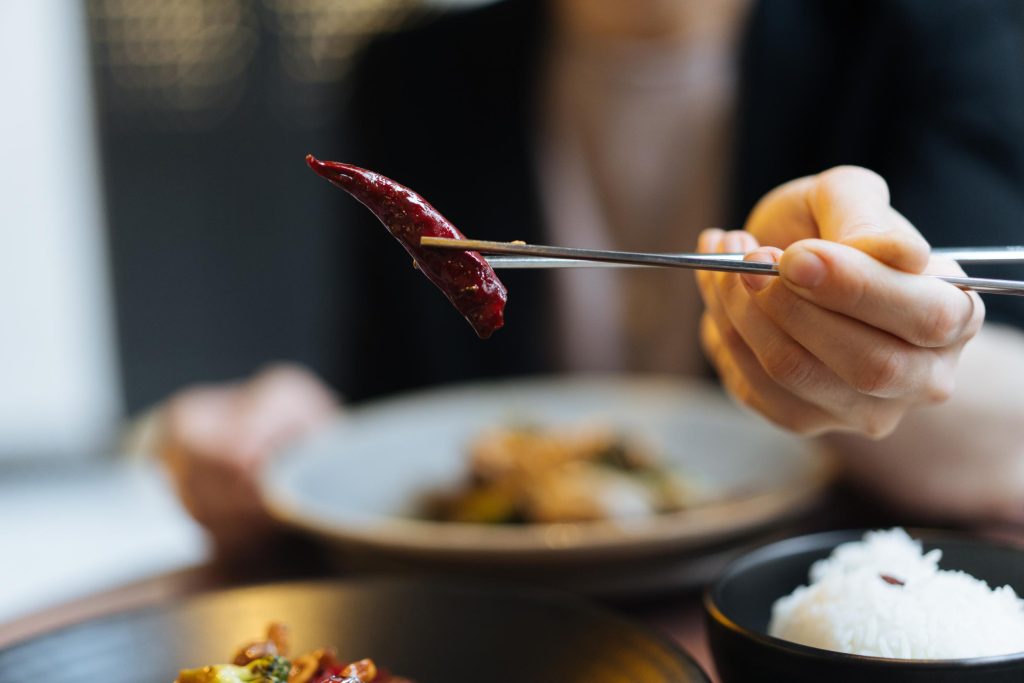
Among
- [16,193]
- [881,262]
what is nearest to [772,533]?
[881,262]

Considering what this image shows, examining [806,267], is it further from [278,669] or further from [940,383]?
[278,669]

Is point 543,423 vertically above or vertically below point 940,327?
below

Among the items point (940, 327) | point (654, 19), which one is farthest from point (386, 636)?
point (654, 19)

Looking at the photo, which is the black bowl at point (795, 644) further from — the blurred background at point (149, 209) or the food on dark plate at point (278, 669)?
the blurred background at point (149, 209)

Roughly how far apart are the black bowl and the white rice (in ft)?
0.05

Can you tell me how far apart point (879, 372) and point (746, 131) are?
106cm

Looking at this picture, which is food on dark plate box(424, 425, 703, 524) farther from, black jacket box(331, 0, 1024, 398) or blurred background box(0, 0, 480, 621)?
blurred background box(0, 0, 480, 621)

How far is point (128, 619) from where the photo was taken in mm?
581

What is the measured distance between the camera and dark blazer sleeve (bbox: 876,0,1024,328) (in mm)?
1124

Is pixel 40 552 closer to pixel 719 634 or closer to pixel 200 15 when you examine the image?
pixel 200 15

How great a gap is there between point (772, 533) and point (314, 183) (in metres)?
3.15

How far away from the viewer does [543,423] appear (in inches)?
49.5

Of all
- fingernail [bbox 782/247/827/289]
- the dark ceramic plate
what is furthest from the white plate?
fingernail [bbox 782/247/827/289]

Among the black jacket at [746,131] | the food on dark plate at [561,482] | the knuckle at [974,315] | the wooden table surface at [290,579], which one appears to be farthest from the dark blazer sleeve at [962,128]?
the knuckle at [974,315]
